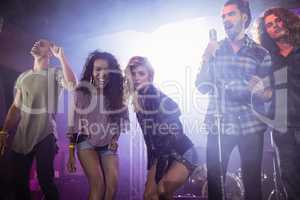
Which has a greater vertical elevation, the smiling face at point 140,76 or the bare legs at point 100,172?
the smiling face at point 140,76

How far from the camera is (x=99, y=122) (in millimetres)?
3221

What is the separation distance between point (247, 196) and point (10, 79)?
2.90 metres

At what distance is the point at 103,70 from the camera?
340cm

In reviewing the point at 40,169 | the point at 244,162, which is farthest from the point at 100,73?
the point at 244,162

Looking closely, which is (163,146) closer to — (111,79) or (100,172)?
(100,172)

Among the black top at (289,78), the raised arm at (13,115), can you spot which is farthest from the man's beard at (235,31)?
the raised arm at (13,115)

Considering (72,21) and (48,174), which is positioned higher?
(72,21)

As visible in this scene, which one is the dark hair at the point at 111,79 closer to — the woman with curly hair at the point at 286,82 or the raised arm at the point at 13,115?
the raised arm at the point at 13,115

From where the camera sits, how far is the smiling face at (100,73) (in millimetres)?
3365

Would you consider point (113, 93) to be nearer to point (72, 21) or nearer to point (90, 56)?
point (90, 56)

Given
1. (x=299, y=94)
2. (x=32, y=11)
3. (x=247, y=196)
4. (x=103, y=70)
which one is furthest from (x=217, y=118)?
(x=32, y=11)

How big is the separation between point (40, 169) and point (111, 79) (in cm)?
108

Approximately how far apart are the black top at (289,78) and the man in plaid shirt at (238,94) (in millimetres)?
164

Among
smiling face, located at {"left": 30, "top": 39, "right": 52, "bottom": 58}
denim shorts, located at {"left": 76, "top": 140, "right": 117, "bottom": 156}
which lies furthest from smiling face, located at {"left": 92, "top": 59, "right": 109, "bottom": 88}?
smiling face, located at {"left": 30, "top": 39, "right": 52, "bottom": 58}
